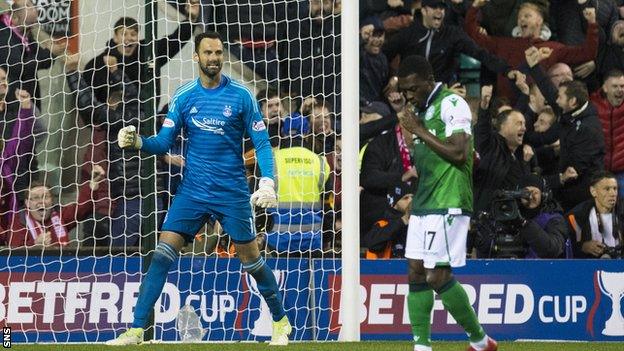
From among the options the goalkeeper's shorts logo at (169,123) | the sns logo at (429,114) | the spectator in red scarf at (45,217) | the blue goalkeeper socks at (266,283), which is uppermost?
the sns logo at (429,114)

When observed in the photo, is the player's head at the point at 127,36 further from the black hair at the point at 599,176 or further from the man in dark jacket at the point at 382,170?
the black hair at the point at 599,176

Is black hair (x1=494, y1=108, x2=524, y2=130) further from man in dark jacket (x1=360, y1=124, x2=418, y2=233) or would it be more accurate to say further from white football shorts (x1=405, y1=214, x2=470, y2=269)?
white football shorts (x1=405, y1=214, x2=470, y2=269)

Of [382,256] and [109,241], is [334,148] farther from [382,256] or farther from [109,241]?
[109,241]

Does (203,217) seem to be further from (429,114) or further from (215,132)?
(429,114)

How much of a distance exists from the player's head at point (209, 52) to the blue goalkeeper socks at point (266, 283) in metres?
1.34

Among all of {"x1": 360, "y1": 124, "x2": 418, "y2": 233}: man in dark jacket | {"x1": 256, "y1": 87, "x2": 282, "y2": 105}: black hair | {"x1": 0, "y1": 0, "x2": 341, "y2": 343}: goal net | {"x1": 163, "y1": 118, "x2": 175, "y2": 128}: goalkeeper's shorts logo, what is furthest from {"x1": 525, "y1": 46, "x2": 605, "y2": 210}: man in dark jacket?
{"x1": 163, "y1": 118, "x2": 175, "y2": 128}: goalkeeper's shorts logo

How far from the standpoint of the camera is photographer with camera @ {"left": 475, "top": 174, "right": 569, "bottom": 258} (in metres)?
12.1

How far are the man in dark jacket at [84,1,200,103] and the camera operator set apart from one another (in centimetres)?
387

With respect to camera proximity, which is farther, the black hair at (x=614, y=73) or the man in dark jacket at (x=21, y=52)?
the black hair at (x=614, y=73)

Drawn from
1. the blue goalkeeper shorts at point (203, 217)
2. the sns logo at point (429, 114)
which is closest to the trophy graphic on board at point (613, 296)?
the blue goalkeeper shorts at point (203, 217)

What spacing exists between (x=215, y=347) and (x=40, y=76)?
11.3ft

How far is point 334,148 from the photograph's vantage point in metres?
11.7

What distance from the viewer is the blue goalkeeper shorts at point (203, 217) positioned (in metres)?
9.23

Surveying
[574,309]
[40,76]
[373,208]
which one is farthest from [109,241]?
[574,309]
